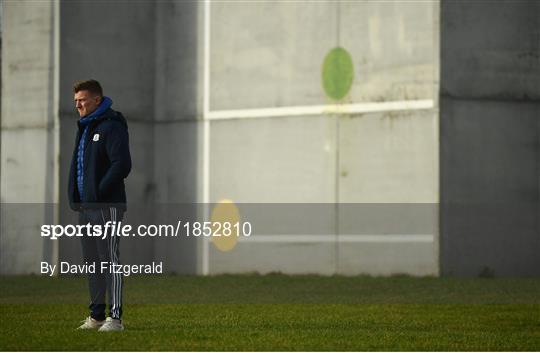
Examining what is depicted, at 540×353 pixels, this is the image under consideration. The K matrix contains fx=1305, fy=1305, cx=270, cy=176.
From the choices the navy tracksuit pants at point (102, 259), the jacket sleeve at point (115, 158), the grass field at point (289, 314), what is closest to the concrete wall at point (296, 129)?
the grass field at point (289, 314)

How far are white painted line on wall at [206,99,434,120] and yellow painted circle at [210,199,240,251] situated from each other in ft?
4.54

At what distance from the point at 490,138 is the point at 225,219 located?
4576 mm

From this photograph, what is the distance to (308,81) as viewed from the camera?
782 inches

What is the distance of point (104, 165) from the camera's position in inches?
376

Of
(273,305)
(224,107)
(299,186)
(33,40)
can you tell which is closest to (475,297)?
(273,305)

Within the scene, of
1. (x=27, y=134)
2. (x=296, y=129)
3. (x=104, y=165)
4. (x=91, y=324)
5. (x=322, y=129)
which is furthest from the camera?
(x=27, y=134)

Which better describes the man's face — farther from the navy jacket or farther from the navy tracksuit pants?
the navy tracksuit pants

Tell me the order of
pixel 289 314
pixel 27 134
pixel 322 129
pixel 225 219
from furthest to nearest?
1. pixel 225 219
2. pixel 27 134
3. pixel 322 129
4. pixel 289 314

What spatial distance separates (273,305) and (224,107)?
8077 mm

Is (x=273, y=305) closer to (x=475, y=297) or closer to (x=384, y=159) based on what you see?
(x=475, y=297)

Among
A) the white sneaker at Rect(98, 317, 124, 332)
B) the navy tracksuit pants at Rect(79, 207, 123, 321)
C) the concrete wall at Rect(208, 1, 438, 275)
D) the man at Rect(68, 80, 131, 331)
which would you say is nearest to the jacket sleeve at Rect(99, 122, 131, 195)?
the man at Rect(68, 80, 131, 331)

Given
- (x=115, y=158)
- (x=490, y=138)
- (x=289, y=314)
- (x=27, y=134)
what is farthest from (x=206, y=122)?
(x=115, y=158)

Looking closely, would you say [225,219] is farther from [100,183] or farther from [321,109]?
[100,183]

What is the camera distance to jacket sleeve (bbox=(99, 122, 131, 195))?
9.37 metres
